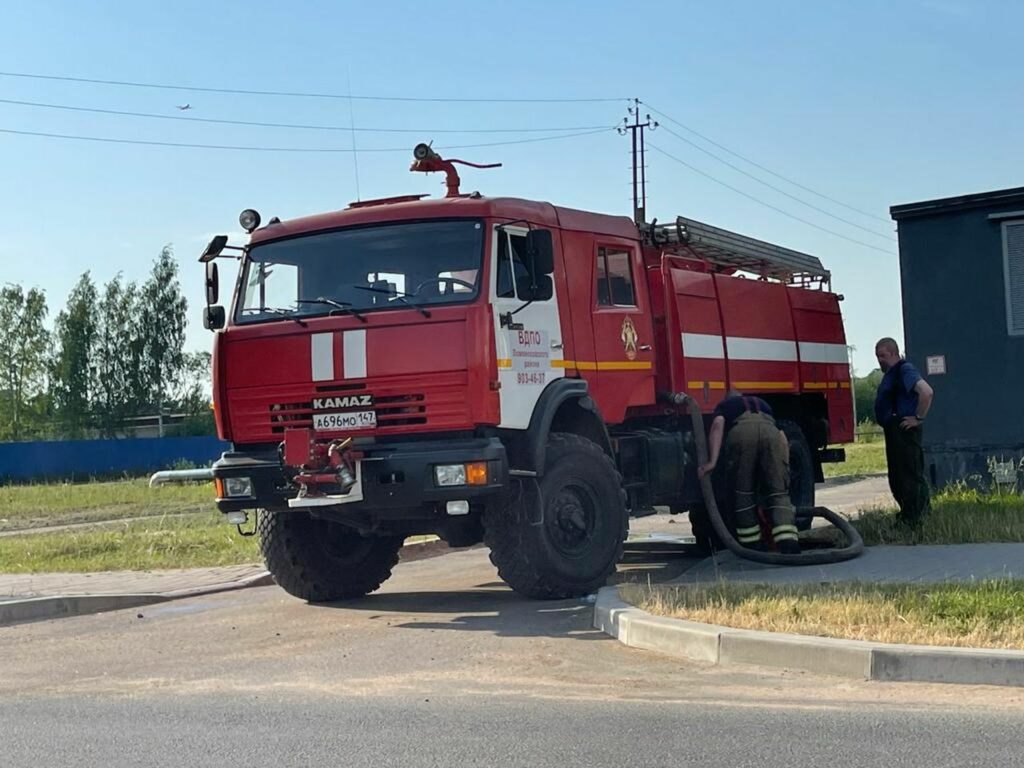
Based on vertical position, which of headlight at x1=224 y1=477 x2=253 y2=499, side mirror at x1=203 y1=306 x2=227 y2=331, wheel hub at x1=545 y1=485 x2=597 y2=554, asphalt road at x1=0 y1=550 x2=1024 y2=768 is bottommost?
asphalt road at x1=0 y1=550 x2=1024 y2=768

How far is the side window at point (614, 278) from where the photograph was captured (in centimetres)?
1121

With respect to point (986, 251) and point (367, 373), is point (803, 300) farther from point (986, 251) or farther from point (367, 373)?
point (367, 373)

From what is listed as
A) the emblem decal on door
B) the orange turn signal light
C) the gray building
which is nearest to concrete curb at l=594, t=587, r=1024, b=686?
the orange turn signal light

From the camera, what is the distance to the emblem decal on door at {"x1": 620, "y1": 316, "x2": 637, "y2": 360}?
447 inches

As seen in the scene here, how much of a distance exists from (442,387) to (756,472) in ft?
11.9

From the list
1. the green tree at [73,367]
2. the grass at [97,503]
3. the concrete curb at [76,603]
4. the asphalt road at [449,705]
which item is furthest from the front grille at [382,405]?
the green tree at [73,367]

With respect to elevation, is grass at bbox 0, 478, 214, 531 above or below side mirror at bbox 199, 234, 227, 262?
below

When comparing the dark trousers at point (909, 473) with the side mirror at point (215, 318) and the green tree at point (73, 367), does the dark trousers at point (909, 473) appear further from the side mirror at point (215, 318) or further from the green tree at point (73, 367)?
the green tree at point (73, 367)

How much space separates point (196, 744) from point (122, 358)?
78.1 meters

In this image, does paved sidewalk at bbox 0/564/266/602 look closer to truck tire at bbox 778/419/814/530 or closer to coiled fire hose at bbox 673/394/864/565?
coiled fire hose at bbox 673/394/864/565

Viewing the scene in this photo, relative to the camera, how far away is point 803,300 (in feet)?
50.5

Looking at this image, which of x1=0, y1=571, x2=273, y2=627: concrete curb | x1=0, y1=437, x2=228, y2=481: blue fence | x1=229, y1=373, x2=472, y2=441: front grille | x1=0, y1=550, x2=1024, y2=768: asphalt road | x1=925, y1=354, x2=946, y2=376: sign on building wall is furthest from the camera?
x1=0, y1=437, x2=228, y2=481: blue fence

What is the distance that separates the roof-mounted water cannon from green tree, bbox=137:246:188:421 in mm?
73028

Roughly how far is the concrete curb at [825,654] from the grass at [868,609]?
19cm
